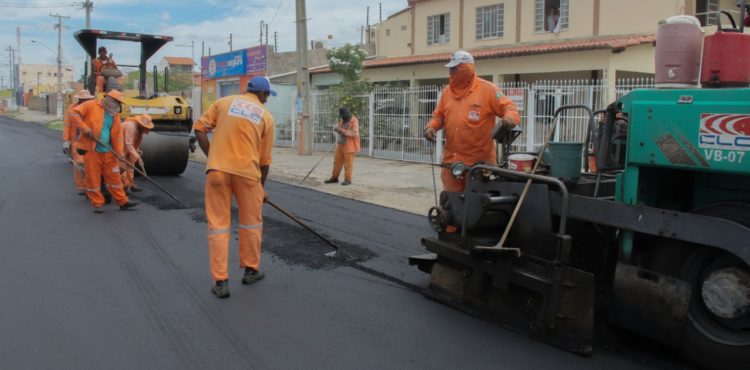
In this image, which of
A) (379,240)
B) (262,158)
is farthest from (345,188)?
(262,158)

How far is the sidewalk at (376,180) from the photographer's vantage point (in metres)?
9.68

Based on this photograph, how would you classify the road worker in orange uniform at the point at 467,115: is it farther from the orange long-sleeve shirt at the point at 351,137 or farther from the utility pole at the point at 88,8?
the utility pole at the point at 88,8

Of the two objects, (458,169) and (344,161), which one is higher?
(458,169)

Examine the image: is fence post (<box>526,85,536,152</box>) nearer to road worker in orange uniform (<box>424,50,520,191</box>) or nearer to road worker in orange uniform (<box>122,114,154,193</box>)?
road worker in orange uniform (<box>122,114,154,193</box>)

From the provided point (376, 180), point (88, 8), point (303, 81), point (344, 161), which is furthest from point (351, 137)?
point (88, 8)

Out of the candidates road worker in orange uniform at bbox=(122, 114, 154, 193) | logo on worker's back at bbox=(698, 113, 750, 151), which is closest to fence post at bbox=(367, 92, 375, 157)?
road worker in orange uniform at bbox=(122, 114, 154, 193)

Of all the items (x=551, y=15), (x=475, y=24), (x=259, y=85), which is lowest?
(x=259, y=85)

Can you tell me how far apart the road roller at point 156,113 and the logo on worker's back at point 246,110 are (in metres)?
7.12

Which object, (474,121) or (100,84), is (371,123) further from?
(474,121)

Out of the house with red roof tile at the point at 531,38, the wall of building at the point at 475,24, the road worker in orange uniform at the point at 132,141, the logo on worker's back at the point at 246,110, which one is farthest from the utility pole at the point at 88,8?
the logo on worker's back at the point at 246,110

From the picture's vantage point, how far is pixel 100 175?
8.32m

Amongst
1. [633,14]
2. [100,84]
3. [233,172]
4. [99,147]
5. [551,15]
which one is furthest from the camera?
[551,15]

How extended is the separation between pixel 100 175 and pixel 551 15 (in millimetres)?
15599

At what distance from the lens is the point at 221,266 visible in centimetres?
466
